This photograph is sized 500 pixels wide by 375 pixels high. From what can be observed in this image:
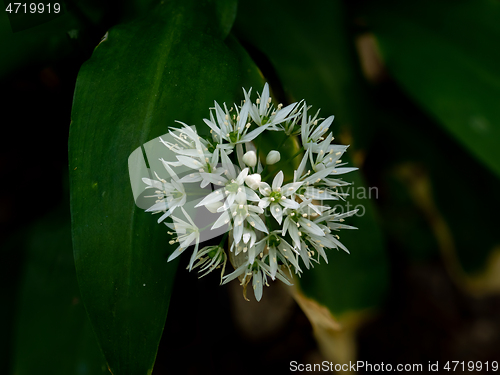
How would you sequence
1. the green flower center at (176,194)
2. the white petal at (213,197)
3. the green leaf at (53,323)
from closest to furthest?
1. the white petal at (213,197)
2. the green flower center at (176,194)
3. the green leaf at (53,323)

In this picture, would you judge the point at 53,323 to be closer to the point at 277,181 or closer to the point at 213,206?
the point at 213,206

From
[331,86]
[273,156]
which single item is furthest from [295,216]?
[331,86]

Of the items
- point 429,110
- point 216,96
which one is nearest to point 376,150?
point 429,110

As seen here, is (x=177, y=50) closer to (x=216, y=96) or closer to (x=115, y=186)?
(x=216, y=96)

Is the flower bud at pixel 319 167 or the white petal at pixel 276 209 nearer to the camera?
the white petal at pixel 276 209

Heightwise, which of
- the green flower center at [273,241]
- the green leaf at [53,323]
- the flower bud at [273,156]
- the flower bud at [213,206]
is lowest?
the green leaf at [53,323]

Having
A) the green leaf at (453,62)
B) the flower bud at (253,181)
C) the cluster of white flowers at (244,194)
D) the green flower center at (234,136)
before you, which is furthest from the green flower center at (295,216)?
the green leaf at (453,62)

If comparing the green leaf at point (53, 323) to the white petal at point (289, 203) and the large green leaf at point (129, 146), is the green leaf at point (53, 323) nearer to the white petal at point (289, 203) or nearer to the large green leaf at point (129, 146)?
the large green leaf at point (129, 146)
